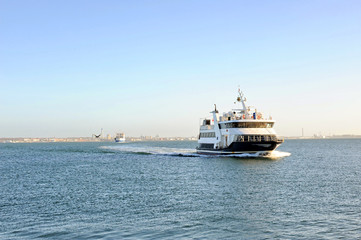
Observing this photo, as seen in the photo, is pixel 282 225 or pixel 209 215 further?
pixel 209 215

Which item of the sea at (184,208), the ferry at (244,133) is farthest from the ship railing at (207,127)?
the sea at (184,208)

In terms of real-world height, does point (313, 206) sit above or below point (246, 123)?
below

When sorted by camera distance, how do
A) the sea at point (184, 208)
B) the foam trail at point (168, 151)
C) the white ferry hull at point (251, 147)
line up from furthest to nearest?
the foam trail at point (168, 151), the white ferry hull at point (251, 147), the sea at point (184, 208)

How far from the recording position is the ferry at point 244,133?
63531 mm

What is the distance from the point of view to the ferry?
208ft

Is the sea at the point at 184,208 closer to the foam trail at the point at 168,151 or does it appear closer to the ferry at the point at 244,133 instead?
→ the ferry at the point at 244,133

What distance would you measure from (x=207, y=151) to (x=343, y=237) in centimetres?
5934

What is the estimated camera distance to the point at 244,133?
6344 cm

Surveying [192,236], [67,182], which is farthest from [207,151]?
[192,236]

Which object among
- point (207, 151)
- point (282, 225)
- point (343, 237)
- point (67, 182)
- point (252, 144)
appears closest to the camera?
point (343, 237)

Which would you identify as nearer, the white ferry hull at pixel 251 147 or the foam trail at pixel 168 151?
the white ferry hull at pixel 251 147

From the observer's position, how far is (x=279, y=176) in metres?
41.6

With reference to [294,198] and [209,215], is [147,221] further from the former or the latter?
[294,198]

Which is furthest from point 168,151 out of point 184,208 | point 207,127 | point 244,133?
point 184,208
